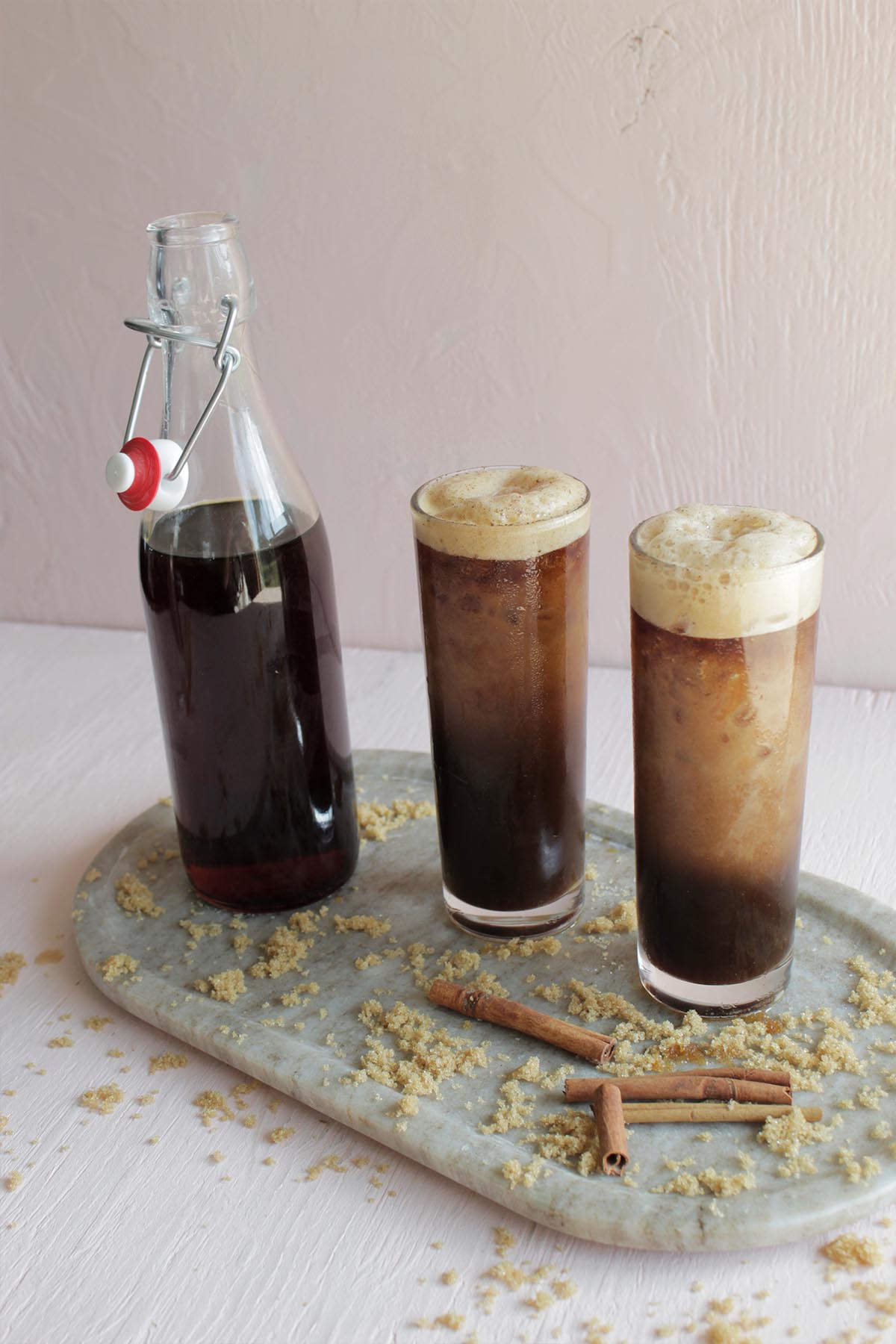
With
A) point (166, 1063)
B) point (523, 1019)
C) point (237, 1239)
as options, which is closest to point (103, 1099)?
point (166, 1063)

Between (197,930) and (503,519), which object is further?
(197,930)

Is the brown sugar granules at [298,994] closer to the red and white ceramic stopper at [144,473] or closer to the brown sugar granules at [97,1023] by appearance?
the brown sugar granules at [97,1023]

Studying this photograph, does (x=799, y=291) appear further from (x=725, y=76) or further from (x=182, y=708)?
(x=182, y=708)

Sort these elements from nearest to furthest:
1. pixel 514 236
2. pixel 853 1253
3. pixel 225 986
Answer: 1. pixel 853 1253
2. pixel 225 986
3. pixel 514 236

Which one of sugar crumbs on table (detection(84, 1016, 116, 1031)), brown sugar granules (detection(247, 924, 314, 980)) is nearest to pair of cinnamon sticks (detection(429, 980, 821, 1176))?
brown sugar granules (detection(247, 924, 314, 980))

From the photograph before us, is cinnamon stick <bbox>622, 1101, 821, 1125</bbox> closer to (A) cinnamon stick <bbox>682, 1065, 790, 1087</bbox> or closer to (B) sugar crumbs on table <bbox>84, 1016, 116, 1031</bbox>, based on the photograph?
(A) cinnamon stick <bbox>682, 1065, 790, 1087</bbox>

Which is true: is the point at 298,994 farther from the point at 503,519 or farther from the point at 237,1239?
the point at 503,519

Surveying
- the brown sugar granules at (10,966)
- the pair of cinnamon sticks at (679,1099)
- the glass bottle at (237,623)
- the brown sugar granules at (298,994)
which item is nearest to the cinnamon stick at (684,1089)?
the pair of cinnamon sticks at (679,1099)
